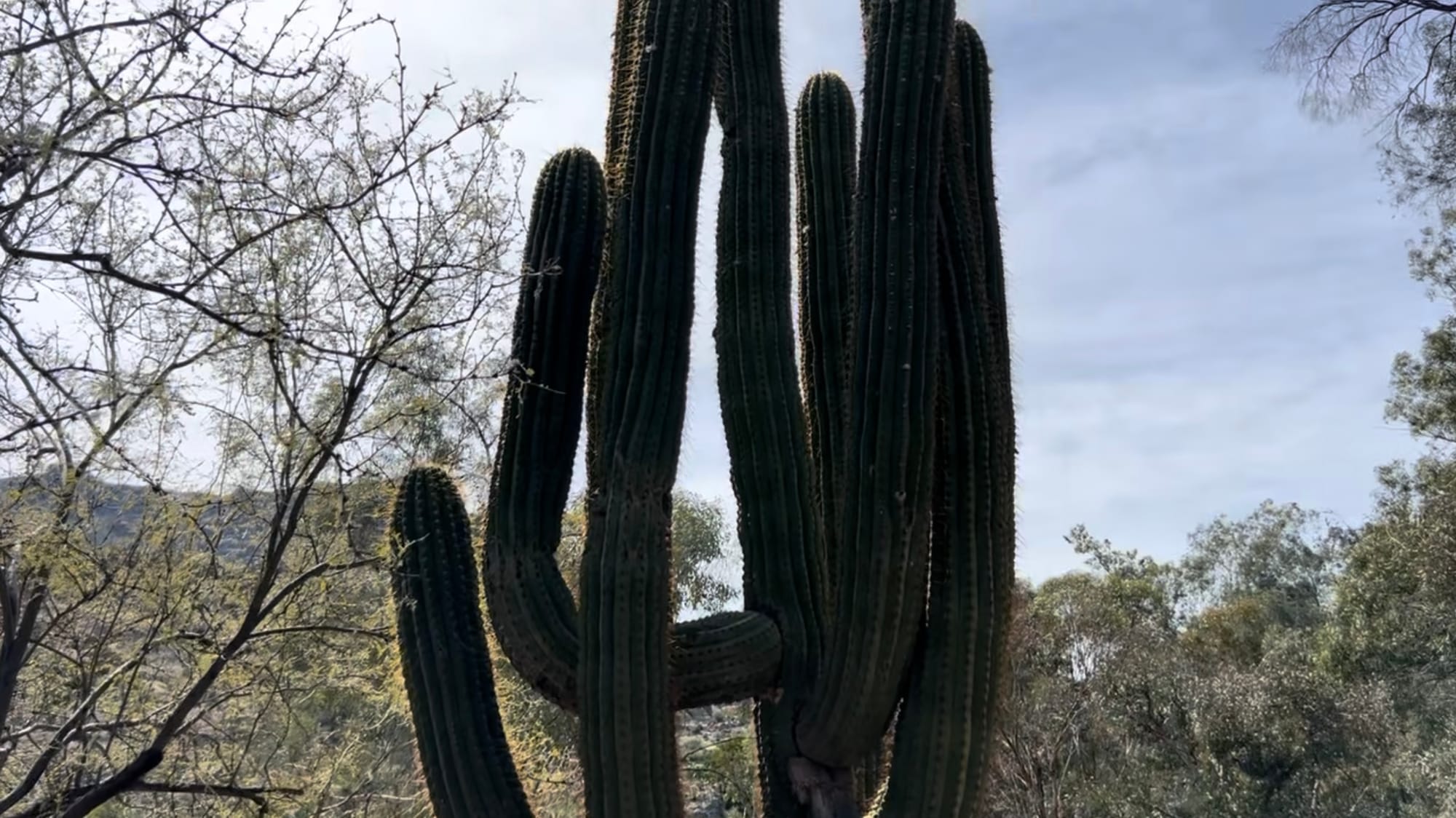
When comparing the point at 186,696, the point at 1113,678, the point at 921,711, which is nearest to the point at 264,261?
the point at 186,696

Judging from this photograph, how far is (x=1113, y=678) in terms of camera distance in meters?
14.6

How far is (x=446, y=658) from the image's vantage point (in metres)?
4.21

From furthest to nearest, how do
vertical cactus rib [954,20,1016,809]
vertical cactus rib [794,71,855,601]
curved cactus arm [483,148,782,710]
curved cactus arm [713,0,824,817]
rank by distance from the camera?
1. vertical cactus rib [794,71,855,601]
2. curved cactus arm [713,0,824,817]
3. curved cactus arm [483,148,782,710]
4. vertical cactus rib [954,20,1016,809]

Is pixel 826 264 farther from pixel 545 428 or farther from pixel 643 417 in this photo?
pixel 545 428

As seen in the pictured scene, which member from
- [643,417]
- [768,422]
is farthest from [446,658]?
[768,422]

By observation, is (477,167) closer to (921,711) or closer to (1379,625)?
(921,711)

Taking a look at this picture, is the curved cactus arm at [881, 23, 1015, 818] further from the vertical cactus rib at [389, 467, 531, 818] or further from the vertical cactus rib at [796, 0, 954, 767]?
the vertical cactus rib at [389, 467, 531, 818]

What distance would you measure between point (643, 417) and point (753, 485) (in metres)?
0.71

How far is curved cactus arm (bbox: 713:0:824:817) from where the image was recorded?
4.65m

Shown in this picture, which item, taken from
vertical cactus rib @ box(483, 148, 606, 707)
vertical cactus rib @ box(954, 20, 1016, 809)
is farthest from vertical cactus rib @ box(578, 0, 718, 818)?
vertical cactus rib @ box(954, 20, 1016, 809)


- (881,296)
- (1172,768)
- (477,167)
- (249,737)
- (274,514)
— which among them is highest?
(477,167)

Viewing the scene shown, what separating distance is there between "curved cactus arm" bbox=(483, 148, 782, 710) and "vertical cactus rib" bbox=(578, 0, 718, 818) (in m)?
0.12

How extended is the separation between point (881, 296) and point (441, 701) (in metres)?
2.16

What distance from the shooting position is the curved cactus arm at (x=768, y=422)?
4.65m
